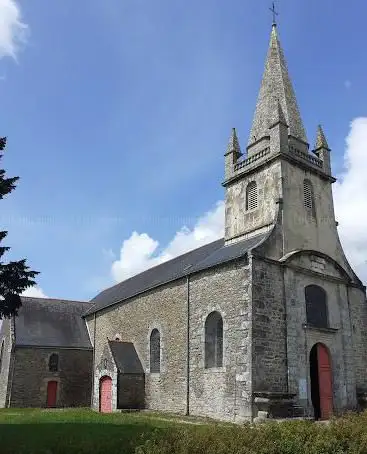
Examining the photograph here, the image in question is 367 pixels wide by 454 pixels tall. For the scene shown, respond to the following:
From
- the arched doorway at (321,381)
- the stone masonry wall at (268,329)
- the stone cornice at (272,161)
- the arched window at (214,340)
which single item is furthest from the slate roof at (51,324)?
the stone masonry wall at (268,329)

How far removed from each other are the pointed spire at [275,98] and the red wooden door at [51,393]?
769 inches

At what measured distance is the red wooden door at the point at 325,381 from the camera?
19.9 m

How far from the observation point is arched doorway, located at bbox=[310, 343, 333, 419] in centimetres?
1995

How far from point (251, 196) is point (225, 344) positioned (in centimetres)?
759

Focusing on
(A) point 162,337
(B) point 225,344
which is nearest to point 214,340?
(B) point 225,344

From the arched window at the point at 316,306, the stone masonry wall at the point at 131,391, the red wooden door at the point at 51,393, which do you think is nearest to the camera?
the arched window at the point at 316,306

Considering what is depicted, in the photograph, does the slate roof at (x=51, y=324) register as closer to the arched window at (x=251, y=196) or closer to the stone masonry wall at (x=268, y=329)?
the arched window at (x=251, y=196)

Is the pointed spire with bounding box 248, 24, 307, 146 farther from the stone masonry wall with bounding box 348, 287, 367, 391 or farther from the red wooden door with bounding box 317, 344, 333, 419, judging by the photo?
the red wooden door with bounding box 317, 344, 333, 419

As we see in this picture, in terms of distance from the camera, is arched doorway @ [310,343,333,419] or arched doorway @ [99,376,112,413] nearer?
arched doorway @ [310,343,333,419]

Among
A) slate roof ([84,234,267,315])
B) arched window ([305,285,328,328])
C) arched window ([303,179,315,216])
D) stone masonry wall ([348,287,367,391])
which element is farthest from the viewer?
arched window ([303,179,315,216])

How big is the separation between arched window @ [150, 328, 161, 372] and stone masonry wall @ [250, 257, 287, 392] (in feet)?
24.9

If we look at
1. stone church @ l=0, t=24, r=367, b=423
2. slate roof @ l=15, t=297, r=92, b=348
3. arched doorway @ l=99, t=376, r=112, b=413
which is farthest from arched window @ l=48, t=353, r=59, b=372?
arched doorway @ l=99, t=376, r=112, b=413

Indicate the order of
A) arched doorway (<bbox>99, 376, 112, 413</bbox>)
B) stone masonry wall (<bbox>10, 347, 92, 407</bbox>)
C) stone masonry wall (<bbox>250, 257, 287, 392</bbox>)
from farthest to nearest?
stone masonry wall (<bbox>10, 347, 92, 407</bbox>)
arched doorway (<bbox>99, 376, 112, 413</bbox>)
stone masonry wall (<bbox>250, 257, 287, 392</bbox>)

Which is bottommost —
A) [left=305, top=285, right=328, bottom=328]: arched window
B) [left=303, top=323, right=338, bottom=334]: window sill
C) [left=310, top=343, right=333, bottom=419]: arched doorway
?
[left=310, top=343, right=333, bottom=419]: arched doorway
